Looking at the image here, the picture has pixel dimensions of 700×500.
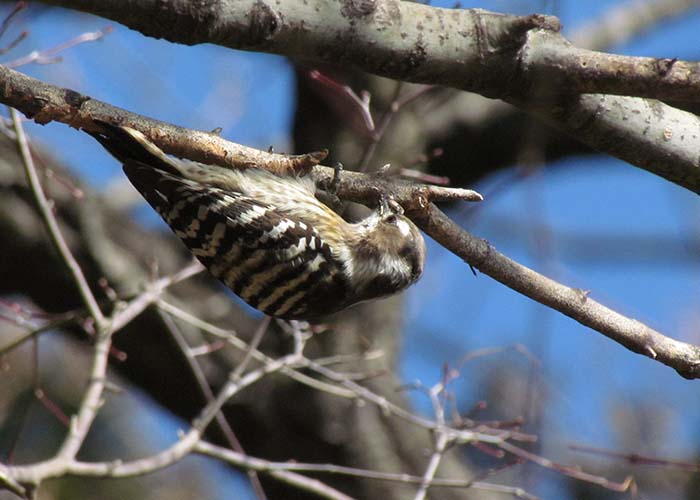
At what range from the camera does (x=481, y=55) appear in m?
3.08

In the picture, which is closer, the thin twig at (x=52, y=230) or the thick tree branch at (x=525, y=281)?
the thick tree branch at (x=525, y=281)

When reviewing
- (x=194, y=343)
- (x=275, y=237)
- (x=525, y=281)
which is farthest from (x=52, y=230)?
(x=525, y=281)

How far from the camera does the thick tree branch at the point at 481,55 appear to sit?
2822 mm

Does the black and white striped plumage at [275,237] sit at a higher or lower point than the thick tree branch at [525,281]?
lower

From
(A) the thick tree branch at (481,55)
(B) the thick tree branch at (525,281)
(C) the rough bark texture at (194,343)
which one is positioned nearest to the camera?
(A) the thick tree branch at (481,55)

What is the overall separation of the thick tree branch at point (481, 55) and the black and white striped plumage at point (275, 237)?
28.1 inches

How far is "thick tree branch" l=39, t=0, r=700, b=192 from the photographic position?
282 cm

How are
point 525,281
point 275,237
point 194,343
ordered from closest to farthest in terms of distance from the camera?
point 525,281, point 275,237, point 194,343

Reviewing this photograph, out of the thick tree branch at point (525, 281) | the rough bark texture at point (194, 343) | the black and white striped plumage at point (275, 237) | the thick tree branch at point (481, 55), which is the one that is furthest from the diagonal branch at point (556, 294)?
the rough bark texture at point (194, 343)

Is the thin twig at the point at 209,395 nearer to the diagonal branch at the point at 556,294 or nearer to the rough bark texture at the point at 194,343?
the rough bark texture at the point at 194,343

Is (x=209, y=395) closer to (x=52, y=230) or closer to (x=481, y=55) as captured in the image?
(x=52, y=230)

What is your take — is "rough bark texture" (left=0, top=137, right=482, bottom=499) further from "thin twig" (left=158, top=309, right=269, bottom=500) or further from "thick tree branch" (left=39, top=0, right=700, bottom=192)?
"thick tree branch" (left=39, top=0, right=700, bottom=192)

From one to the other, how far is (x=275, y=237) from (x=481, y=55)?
1251 mm

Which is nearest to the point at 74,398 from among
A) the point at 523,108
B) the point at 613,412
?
the point at 613,412
